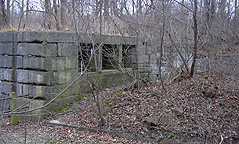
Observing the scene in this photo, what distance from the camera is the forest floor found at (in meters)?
4.92

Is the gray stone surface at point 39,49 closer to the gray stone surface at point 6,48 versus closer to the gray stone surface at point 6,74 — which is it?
the gray stone surface at point 6,48

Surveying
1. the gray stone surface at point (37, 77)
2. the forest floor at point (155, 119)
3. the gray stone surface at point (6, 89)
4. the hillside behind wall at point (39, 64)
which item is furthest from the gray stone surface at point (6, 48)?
the forest floor at point (155, 119)

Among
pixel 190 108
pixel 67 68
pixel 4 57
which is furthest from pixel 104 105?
pixel 4 57

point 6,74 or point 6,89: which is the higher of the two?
point 6,74

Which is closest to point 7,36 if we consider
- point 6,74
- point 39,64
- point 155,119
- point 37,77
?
point 6,74

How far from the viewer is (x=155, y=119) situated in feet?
17.5

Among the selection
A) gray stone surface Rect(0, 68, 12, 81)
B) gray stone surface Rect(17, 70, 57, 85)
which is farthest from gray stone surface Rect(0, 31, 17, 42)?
gray stone surface Rect(17, 70, 57, 85)

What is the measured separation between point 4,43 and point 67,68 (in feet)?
7.22

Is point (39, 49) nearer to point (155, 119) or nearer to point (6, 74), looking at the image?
point (6, 74)

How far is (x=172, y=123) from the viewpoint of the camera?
518 cm

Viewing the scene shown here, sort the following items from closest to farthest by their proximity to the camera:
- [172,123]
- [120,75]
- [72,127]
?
[172,123]
[72,127]
[120,75]

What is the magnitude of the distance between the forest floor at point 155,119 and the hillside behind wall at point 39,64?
27.7 inches

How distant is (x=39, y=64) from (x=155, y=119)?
3.46 m

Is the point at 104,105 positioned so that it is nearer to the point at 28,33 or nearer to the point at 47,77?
the point at 47,77
